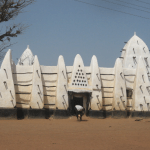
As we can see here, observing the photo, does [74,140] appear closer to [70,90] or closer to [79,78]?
[70,90]

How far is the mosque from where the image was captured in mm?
18969

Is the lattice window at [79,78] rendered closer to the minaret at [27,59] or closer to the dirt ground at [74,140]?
the dirt ground at [74,140]

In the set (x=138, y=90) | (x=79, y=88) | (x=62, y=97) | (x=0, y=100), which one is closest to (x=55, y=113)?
(x=62, y=97)

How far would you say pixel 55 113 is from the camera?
19438mm

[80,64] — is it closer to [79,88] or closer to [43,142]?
[79,88]

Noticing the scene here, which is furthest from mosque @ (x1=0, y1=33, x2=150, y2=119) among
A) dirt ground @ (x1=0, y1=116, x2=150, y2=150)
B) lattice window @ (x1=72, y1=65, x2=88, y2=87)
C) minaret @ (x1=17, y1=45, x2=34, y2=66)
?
minaret @ (x1=17, y1=45, x2=34, y2=66)

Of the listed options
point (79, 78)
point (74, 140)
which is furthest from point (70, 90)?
point (74, 140)

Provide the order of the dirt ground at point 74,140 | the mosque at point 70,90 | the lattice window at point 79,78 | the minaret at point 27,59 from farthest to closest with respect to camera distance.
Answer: the minaret at point 27,59, the lattice window at point 79,78, the mosque at point 70,90, the dirt ground at point 74,140

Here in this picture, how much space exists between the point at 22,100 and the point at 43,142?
31.4 feet

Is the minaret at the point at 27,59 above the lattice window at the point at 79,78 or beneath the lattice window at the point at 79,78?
above

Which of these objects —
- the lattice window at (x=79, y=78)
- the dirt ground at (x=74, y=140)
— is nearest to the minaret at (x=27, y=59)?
the lattice window at (x=79, y=78)

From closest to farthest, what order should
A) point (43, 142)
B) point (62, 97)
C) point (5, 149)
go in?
point (5, 149), point (43, 142), point (62, 97)

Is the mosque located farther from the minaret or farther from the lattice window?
the minaret

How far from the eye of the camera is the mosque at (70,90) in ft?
62.2
